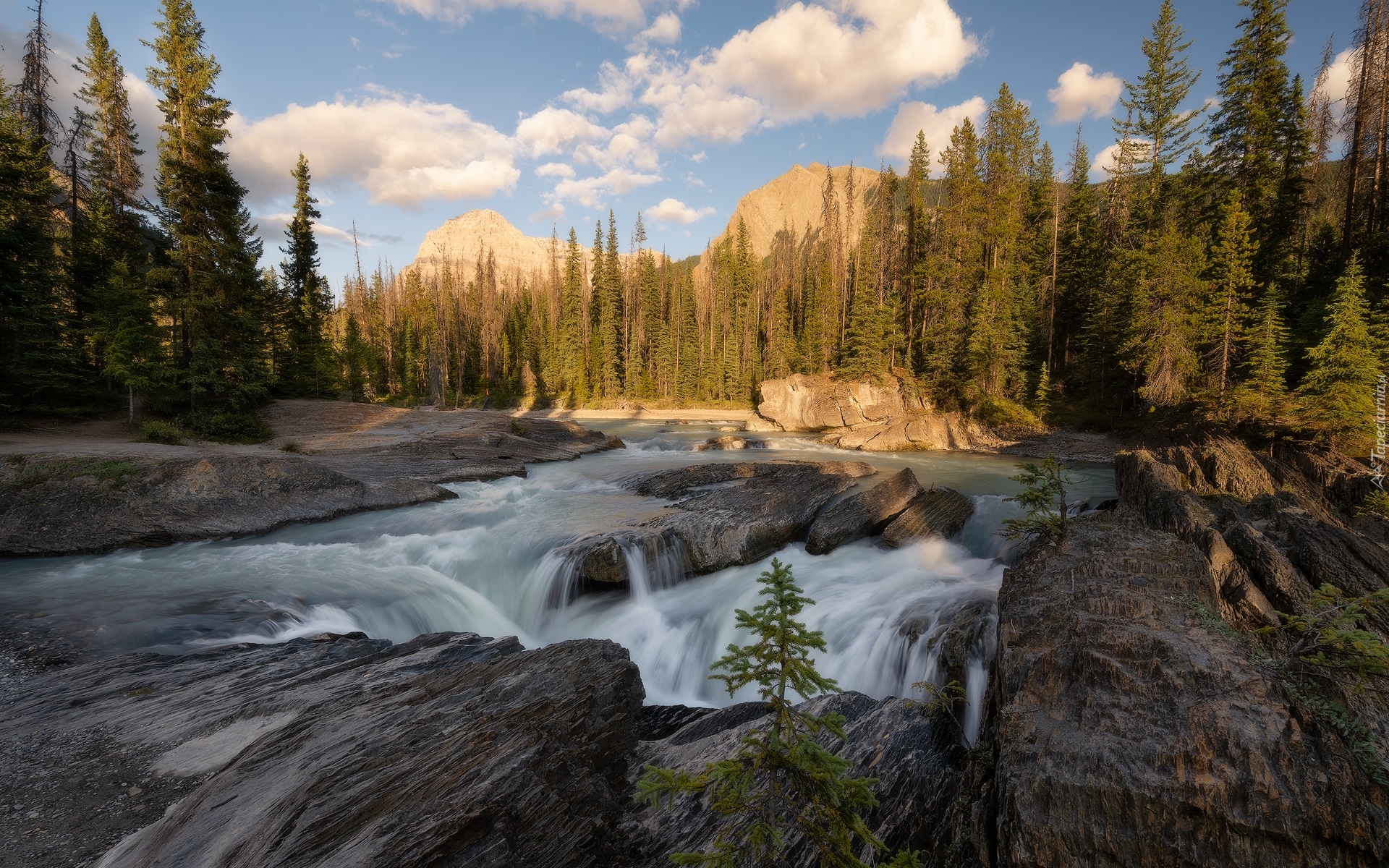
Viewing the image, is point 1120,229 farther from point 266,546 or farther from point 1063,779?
point 266,546

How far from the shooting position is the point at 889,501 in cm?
1366

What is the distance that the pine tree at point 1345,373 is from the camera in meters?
16.2

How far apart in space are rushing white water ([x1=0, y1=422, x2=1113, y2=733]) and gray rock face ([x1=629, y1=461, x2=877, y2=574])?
46 cm

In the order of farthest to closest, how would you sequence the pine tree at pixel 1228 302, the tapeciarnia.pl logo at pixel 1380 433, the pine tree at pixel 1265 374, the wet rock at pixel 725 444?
1. the wet rock at pixel 725 444
2. the pine tree at pixel 1228 302
3. the pine tree at pixel 1265 374
4. the tapeciarnia.pl logo at pixel 1380 433

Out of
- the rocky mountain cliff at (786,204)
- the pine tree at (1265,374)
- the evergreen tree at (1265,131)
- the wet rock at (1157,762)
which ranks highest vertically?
the rocky mountain cliff at (786,204)

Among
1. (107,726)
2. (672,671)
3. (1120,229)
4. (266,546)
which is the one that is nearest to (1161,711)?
(672,671)

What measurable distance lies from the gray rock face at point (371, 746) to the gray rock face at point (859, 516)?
7588 millimetres

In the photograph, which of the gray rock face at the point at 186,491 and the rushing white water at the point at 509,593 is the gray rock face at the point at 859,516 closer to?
the rushing white water at the point at 509,593

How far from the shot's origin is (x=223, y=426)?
21625 mm

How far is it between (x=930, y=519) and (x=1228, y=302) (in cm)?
1982

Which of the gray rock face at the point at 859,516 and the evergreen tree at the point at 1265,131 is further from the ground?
the evergreen tree at the point at 1265,131

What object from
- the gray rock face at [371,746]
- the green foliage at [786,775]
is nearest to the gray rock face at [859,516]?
the gray rock face at [371,746]

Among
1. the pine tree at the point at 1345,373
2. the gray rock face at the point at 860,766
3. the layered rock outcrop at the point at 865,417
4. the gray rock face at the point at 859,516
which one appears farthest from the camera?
the layered rock outcrop at the point at 865,417

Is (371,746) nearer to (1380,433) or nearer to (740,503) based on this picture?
(740,503)
